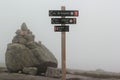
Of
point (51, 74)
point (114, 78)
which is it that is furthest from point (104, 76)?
point (51, 74)

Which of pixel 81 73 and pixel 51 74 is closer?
pixel 51 74

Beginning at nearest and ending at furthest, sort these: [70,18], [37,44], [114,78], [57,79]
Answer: [70,18] < [57,79] < [114,78] < [37,44]

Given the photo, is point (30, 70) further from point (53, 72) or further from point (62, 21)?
point (62, 21)

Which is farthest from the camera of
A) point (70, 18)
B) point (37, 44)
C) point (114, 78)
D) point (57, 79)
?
point (37, 44)

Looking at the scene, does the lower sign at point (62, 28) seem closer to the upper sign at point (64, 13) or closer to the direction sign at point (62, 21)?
the direction sign at point (62, 21)

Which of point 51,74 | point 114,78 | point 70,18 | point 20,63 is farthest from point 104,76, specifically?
point 70,18

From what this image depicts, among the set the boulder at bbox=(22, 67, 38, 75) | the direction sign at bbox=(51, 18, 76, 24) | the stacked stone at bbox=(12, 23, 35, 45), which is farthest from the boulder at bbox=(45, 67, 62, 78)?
the direction sign at bbox=(51, 18, 76, 24)

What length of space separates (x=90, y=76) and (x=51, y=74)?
10.0 ft

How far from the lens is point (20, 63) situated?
33125 millimetres

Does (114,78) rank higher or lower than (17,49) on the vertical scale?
lower

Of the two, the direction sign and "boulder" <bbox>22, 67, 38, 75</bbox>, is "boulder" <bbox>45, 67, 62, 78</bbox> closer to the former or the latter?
"boulder" <bbox>22, 67, 38, 75</bbox>

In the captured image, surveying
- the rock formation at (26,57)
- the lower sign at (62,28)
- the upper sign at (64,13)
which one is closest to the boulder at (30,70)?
the rock formation at (26,57)

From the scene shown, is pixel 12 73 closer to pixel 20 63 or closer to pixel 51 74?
pixel 20 63

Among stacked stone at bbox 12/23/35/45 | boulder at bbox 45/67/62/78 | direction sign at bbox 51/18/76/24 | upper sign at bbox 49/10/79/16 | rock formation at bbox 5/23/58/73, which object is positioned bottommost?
boulder at bbox 45/67/62/78
